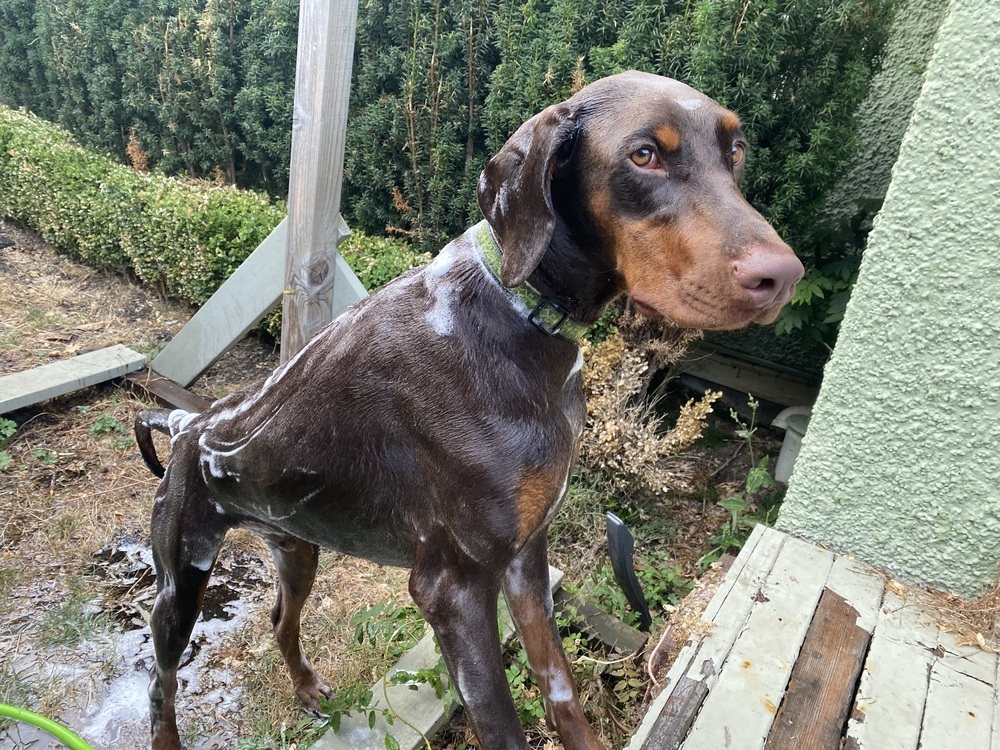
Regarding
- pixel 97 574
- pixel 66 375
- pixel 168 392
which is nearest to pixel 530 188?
pixel 97 574

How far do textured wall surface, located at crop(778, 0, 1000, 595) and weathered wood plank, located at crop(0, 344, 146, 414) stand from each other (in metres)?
4.07

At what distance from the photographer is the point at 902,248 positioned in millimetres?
2410

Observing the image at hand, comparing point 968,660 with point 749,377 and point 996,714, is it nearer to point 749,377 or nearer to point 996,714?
point 996,714

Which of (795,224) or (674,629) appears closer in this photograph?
(674,629)

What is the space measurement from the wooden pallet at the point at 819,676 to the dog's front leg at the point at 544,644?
12.8 inches

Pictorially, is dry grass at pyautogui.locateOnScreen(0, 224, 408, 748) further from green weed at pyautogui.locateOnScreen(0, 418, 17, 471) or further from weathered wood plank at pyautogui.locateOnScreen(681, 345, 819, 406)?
weathered wood plank at pyautogui.locateOnScreen(681, 345, 819, 406)

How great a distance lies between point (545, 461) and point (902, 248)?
6.17 feet

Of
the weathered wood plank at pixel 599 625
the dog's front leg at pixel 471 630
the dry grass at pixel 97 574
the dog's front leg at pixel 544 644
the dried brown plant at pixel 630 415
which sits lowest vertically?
the dry grass at pixel 97 574

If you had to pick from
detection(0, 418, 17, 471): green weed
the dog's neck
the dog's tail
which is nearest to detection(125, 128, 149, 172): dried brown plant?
detection(0, 418, 17, 471): green weed

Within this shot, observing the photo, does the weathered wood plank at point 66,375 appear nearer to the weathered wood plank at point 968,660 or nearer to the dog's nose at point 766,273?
the dog's nose at point 766,273

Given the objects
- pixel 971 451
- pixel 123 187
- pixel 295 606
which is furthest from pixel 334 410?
pixel 123 187

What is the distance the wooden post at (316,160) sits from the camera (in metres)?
2.48

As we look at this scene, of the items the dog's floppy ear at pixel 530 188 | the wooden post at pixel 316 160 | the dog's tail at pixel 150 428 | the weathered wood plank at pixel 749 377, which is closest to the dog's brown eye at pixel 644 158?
the dog's floppy ear at pixel 530 188

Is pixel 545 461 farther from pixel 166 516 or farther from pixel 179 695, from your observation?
pixel 179 695
